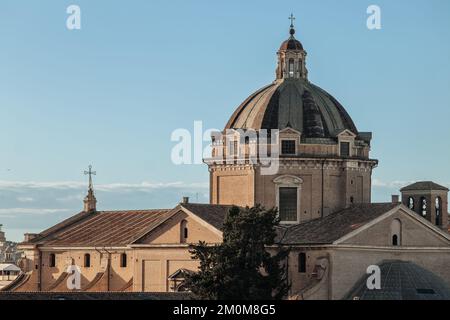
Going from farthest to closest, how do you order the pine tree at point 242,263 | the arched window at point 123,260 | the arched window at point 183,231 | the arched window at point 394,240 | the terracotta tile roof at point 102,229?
1. the terracotta tile roof at point 102,229
2. the arched window at point 123,260
3. the arched window at point 183,231
4. the arched window at point 394,240
5. the pine tree at point 242,263

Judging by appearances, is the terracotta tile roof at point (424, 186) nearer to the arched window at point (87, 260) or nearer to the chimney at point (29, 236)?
the arched window at point (87, 260)

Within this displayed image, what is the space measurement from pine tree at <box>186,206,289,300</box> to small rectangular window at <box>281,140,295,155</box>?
35.8ft

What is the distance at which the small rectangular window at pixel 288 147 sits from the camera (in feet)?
295

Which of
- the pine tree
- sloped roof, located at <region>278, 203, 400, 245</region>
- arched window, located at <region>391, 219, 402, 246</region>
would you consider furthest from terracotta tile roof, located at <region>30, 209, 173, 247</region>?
arched window, located at <region>391, 219, 402, 246</region>

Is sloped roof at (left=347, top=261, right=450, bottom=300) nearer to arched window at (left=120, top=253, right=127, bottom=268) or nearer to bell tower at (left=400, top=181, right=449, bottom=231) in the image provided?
bell tower at (left=400, top=181, right=449, bottom=231)

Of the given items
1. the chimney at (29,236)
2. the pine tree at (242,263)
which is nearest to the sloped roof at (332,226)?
the pine tree at (242,263)

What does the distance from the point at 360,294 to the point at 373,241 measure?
378 centimetres

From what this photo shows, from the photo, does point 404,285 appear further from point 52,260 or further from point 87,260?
point 52,260

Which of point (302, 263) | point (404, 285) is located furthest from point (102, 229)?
point (404, 285)

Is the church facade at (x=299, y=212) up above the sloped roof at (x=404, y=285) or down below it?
above

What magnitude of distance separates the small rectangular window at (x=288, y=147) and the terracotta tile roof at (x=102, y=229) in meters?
7.90
